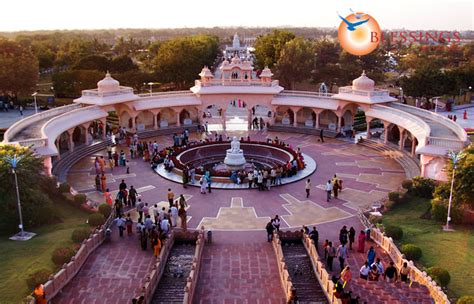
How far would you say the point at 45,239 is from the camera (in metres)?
20.0

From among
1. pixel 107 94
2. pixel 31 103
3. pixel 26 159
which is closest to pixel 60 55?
pixel 31 103

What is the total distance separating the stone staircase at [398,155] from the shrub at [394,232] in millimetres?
10910

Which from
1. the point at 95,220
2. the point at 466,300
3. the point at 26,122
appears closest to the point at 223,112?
the point at 26,122

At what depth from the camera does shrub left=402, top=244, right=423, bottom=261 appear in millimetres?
18297

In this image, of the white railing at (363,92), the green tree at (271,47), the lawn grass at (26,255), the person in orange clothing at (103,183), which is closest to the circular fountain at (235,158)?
the person in orange clothing at (103,183)

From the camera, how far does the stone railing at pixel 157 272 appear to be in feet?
50.0

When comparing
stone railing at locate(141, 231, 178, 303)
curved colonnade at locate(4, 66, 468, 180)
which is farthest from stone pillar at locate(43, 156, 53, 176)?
stone railing at locate(141, 231, 178, 303)

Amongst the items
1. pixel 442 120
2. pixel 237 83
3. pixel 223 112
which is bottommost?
pixel 223 112

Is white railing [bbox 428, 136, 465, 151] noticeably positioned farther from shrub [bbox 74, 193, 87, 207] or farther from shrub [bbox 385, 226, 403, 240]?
shrub [bbox 74, 193, 87, 207]

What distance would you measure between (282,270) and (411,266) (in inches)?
186

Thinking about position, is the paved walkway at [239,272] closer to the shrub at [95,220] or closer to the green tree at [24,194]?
the shrub at [95,220]

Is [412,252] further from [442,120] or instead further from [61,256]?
[442,120]

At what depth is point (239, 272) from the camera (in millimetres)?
17938

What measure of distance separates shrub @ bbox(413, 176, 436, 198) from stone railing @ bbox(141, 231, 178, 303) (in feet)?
47.1
